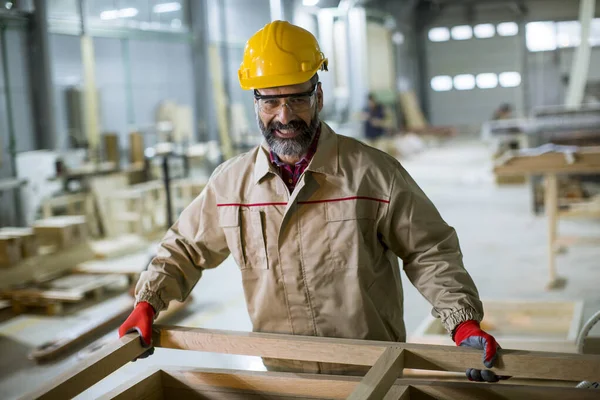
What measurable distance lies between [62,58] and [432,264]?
9.17 m

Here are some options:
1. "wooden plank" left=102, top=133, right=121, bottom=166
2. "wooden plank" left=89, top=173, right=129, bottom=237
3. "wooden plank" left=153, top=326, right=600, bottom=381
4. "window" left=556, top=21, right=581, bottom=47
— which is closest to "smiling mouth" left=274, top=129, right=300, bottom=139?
"wooden plank" left=153, top=326, right=600, bottom=381

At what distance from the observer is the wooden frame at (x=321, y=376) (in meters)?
2.15

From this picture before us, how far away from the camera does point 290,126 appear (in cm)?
257

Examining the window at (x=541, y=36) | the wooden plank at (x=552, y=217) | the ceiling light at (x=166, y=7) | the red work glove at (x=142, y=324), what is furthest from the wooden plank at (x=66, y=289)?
the window at (x=541, y=36)

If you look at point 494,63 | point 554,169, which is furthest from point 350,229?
point 494,63

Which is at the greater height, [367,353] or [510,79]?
[510,79]

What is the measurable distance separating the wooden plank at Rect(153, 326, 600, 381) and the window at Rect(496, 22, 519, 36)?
24596 millimetres

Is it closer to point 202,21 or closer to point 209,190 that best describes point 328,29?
point 202,21

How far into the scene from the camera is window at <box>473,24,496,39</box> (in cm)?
2544

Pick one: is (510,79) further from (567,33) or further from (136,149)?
(136,149)

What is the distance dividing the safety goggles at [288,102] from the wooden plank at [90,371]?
96 cm

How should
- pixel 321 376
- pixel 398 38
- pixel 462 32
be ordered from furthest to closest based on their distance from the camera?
pixel 462 32
pixel 398 38
pixel 321 376

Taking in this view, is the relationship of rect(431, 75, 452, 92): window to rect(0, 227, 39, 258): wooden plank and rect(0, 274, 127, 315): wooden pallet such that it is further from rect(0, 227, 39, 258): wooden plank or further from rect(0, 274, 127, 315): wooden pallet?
rect(0, 227, 39, 258): wooden plank

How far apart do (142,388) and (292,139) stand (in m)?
1.06
